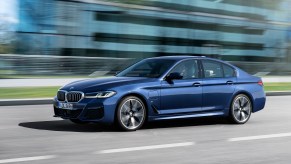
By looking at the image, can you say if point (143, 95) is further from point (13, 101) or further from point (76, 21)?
point (76, 21)

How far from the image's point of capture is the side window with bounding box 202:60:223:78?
1052 centimetres

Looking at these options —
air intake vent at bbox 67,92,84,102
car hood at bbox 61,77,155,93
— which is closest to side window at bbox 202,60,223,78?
car hood at bbox 61,77,155,93

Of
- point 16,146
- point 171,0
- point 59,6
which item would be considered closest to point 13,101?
point 16,146

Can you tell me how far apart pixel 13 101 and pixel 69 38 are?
15.7 meters

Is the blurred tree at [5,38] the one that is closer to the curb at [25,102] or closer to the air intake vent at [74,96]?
the curb at [25,102]

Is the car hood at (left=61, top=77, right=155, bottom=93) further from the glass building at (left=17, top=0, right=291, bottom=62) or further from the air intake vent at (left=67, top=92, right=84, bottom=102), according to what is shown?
the glass building at (left=17, top=0, right=291, bottom=62)

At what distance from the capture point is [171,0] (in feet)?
114

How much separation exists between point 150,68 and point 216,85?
4.24 ft

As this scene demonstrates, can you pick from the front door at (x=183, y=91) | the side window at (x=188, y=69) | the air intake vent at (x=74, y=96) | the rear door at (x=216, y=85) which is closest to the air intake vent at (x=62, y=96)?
the air intake vent at (x=74, y=96)

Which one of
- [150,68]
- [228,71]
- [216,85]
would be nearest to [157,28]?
[228,71]

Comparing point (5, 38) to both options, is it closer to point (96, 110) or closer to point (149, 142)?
point (96, 110)

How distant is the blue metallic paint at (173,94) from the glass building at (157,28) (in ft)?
66.2

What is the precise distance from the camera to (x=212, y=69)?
1067 centimetres

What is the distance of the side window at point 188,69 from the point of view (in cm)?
1016
